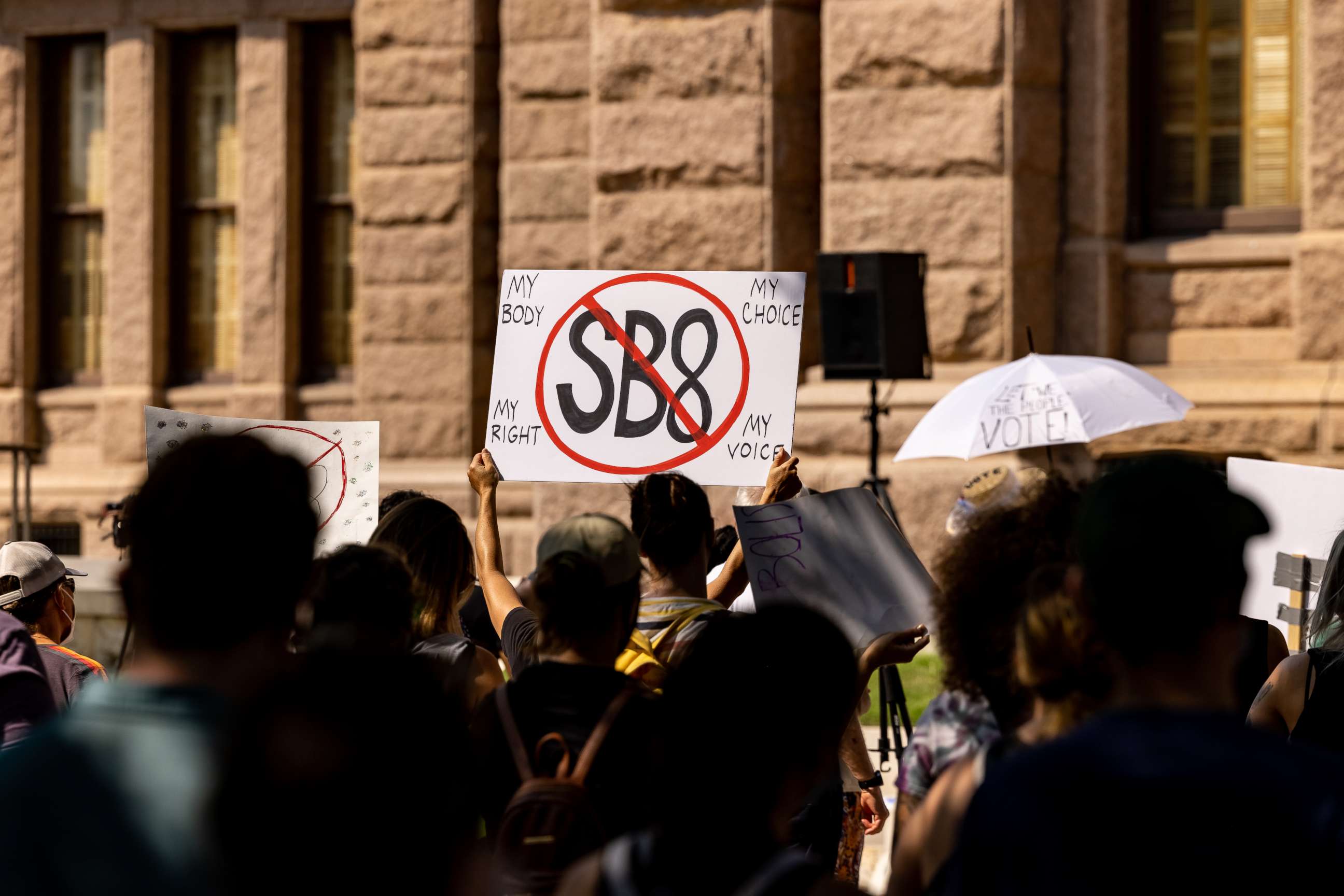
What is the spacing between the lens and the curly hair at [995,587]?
2.78m

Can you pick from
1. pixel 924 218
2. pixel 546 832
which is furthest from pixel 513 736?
pixel 924 218

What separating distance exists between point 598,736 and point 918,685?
6421 mm

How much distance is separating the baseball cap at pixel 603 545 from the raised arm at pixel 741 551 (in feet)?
4.31

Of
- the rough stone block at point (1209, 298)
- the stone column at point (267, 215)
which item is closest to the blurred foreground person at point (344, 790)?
the rough stone block at point (1209, 298)

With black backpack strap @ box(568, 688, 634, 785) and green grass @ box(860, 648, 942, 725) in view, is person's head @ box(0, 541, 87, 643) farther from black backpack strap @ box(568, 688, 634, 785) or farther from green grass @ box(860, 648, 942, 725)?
green grass @ box(860, 648, 942, 725)

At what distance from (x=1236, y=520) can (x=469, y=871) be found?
1018 millimetres

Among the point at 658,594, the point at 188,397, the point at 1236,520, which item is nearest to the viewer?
the point at 1236,520

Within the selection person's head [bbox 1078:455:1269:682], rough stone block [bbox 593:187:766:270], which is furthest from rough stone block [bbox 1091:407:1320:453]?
person's head [bbox 1078:455:1269:682]

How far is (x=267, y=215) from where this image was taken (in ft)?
41.8

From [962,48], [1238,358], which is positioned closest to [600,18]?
[962,48]

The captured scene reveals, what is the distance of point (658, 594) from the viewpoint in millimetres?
3852

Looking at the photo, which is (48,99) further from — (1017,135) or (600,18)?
(1017,135)

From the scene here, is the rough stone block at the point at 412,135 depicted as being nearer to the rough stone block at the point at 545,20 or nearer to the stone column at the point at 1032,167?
the rough stone block at the point at 545,20

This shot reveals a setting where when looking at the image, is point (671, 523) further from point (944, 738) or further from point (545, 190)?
point (545, 190)
